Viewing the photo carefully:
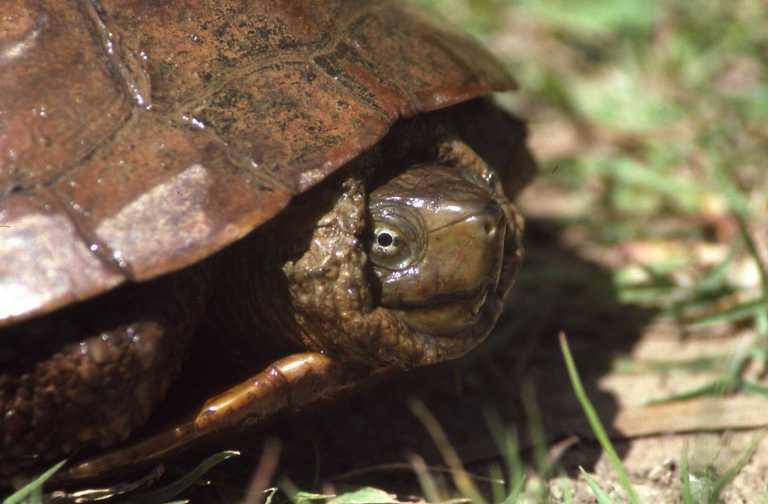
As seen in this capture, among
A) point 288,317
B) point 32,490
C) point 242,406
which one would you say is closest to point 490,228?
point 288,317

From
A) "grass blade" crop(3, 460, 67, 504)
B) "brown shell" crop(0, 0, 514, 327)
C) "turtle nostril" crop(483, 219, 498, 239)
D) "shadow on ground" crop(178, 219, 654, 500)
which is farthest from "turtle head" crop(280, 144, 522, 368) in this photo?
"grass blade" crop(3, 460, 67, 504)

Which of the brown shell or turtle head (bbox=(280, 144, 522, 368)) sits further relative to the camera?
turtle head (bbox=(280, 144, 522, 368))

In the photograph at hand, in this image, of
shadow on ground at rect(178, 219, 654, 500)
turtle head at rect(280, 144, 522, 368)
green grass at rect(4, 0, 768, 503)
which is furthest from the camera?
green grass at rect(4, 0, 768, 503)

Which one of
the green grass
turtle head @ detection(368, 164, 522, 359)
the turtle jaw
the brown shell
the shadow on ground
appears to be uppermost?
the brown shell

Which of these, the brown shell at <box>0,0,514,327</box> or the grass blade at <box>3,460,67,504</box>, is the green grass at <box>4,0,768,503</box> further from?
the brown shell at <box>0,0,514,327</box>

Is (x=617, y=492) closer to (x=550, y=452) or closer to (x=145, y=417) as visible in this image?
(x=550, y=452)

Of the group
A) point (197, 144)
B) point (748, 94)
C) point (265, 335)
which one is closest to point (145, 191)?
point (197, 144)
